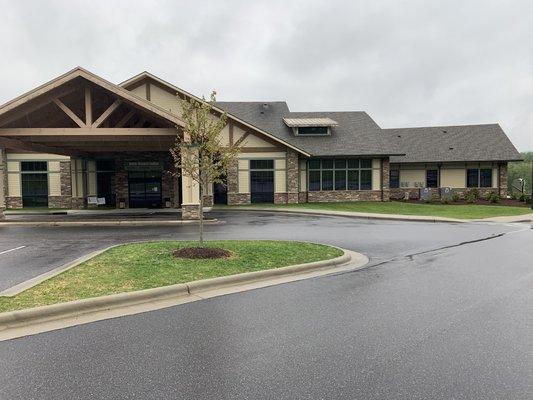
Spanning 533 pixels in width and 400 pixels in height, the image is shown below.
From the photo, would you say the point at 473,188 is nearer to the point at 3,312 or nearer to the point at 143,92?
the point at 143,92

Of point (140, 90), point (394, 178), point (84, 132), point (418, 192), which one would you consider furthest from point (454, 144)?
point (84, 132)

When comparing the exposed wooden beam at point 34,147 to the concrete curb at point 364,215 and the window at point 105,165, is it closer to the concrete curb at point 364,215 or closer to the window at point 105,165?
the window at point 105,165

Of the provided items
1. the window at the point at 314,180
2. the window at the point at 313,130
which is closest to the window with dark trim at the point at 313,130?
the window at the point at 313,130

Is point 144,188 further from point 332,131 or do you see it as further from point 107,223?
point 332,131

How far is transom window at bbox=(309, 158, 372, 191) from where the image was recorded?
3203 centimetres

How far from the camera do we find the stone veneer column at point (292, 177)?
3044 cm

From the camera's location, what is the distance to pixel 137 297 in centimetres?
653

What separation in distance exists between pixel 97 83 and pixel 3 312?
1541cm

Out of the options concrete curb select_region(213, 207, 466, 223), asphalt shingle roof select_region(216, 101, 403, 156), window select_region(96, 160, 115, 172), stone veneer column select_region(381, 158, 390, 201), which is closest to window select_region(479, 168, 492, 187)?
asphalt shingle roof select_region(216, 101, 403, 156)

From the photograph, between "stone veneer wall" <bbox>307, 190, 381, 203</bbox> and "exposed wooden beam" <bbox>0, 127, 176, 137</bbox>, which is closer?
"exposed wooden beam" <bbox>0, 127, 176, 137</bbox>

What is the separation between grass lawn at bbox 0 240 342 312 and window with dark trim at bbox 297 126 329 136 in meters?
23.1

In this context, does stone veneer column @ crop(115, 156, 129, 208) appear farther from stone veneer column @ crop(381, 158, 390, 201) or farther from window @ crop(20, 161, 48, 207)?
stone veneer column @ crop(381, 158, 390, 201)

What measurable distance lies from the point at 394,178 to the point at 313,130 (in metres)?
8.41

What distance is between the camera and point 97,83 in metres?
18.8
